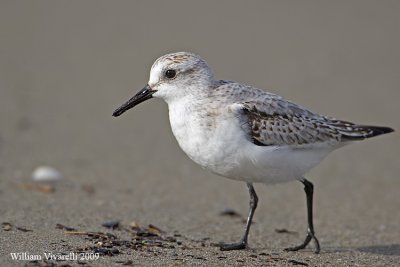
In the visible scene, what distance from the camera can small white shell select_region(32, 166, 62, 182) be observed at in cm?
Result: 809

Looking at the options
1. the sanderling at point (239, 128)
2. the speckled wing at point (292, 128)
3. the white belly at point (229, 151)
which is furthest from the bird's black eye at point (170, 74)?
the speckled wing at point (292, 128)

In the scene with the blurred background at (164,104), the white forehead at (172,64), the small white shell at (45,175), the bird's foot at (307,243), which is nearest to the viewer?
the white forehead at (172,64)

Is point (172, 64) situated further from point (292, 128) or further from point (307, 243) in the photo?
point (307, 243)

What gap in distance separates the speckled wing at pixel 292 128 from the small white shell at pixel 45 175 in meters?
3.03

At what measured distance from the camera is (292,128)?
6.24 m

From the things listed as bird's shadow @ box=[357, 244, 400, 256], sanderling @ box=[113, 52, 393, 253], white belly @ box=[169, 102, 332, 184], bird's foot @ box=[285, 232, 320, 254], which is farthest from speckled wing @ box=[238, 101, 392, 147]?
bird's shadow @ box=[357, 244, 400, 256]

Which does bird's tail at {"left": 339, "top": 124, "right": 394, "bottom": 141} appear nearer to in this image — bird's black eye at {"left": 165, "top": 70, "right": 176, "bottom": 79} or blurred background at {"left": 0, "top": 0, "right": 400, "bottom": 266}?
blurred background at {"left": 0, "top": 0, "right": 400, "bottom": 266}

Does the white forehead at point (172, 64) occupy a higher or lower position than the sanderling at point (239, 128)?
higher

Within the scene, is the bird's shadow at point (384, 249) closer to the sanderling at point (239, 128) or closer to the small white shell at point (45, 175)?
the sanderling at point (239, 128)

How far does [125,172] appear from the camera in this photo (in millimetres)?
8820

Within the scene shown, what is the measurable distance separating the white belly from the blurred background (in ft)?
3.45

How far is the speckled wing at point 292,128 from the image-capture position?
6031 mm

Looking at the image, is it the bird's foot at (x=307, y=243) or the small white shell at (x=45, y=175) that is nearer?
the bird's foot at (x=307, y=243)

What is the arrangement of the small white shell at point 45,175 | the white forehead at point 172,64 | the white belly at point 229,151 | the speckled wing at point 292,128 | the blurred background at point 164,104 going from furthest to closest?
the small white shell at point 45,175
the blurred background at point 164,104
the white forehead at point 172,64
the speckled wing at point 292,128
the white belly at point 229,151
